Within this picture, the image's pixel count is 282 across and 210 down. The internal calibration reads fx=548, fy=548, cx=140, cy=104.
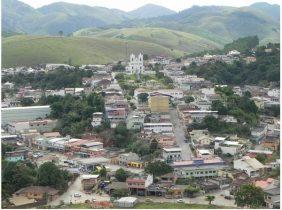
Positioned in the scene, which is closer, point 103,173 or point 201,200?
point 201,200

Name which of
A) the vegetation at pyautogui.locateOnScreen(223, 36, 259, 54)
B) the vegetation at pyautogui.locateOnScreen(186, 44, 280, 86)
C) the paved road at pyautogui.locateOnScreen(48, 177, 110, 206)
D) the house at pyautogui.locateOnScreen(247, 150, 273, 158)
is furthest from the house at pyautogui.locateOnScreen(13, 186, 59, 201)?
the vegetation at pyautogui.locateOnScreen(223, 36, 259, 54)

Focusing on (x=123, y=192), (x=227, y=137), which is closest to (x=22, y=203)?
(x=123, y=192)

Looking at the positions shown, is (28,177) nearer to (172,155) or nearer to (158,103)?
(172,155)

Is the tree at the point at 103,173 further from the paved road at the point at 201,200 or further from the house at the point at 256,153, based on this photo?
the house at the point at 256,153

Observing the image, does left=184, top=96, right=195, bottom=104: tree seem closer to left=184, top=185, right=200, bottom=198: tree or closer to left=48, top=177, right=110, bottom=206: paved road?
left=48, top=177, right=110, bottom=206: paved road

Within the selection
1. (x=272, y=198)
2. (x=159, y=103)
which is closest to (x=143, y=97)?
(x=159, y=103)

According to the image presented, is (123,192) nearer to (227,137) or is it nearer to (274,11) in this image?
(227,137)
